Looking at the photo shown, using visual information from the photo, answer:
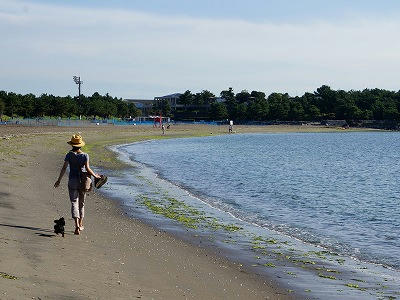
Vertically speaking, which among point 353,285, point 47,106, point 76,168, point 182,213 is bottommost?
point 182,213

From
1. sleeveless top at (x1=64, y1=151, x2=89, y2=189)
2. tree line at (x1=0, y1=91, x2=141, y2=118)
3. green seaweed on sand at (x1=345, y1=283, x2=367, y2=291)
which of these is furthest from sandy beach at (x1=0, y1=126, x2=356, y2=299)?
tree line at (x1=0, y1=91, x2=141, y2=118)

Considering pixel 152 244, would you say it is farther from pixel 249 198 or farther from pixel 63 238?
pixel 249 198

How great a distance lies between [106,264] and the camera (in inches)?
428

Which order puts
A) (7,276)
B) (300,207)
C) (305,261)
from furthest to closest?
(300,207) → (305,261) → (7,276)

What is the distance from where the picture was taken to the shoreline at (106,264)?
351 inches

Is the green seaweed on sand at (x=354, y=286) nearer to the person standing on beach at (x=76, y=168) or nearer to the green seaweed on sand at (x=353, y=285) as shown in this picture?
the green seaweed on sand at (x=353, y=285)

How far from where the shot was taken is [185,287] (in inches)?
391

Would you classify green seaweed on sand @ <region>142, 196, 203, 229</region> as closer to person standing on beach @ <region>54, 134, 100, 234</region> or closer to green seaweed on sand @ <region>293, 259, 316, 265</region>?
green seaweed on sand @ <region>293, 259, 316, 265</region>

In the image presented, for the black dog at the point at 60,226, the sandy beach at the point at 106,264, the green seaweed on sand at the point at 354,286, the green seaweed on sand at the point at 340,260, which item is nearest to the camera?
the sandy beach at the point at 106,264

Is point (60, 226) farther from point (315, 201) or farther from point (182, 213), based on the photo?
point (315, 201)

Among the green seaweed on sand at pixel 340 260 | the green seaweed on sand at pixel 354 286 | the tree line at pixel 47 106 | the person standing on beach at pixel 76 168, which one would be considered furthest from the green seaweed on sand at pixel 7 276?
the tree line at pixel 47 106

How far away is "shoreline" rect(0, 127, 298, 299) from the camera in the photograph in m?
8.91

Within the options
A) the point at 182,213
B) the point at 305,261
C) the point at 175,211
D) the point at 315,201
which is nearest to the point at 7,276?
the point at 305,261

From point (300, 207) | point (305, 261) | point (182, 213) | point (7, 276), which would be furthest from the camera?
point (300, 207)
